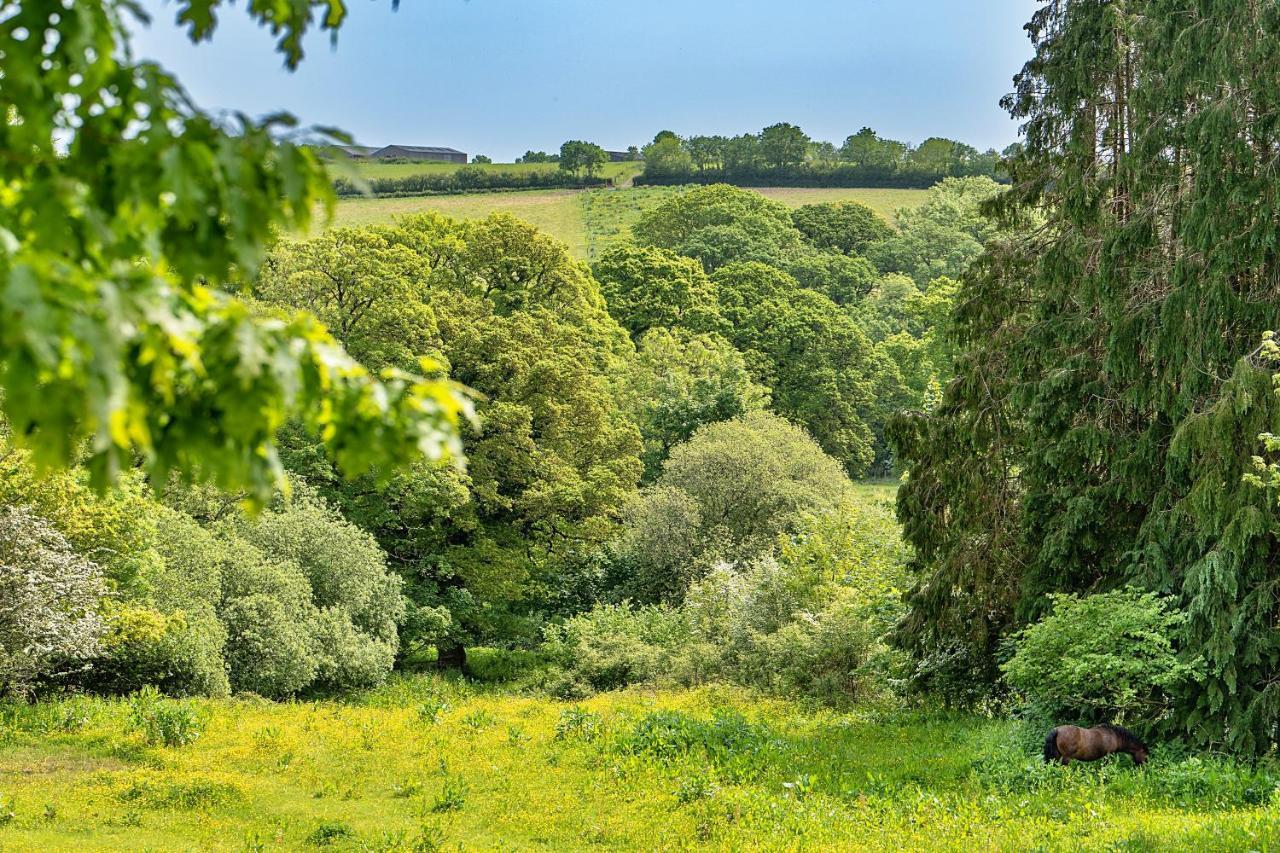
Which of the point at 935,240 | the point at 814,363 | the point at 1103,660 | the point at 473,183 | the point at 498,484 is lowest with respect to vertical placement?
the point at 498,484

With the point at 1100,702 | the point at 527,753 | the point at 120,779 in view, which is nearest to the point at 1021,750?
the point at 1100,702

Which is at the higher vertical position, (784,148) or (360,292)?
(784,148)

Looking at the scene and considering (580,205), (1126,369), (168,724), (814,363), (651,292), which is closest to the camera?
(1126,369)

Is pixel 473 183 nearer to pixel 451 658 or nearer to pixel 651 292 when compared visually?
pixel 651 292

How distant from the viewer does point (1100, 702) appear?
14.9 metres

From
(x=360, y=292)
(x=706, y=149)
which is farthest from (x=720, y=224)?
(x=360, y=292)

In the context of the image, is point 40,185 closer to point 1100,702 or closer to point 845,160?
point 1100,702

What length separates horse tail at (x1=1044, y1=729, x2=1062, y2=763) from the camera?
45.8 ft

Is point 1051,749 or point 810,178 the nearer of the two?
point 1051,749

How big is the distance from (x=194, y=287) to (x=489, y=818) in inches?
452

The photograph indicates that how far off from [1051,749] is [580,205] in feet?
270

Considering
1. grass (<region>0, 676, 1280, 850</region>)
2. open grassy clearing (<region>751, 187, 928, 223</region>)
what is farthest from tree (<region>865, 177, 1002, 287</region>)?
grass (<region>0, 676, 1280, 850</region>)

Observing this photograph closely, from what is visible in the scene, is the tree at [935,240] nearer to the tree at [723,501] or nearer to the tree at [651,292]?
the tree at [651,292]

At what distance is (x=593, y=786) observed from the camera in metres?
14.3
